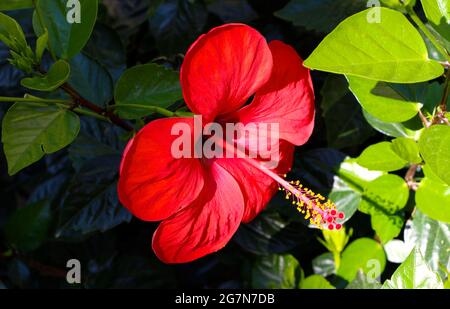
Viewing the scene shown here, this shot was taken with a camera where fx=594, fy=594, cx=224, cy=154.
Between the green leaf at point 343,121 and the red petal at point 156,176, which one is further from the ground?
the red petal at point 156,176

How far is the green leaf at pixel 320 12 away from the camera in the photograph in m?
1.35

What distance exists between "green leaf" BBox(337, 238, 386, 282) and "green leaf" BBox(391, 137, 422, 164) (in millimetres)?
275

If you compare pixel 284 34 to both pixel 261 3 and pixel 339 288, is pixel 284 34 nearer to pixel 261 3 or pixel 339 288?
pixel 261 3

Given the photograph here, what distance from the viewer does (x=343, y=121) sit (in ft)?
4.66

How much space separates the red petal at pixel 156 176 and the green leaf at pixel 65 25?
1.00 feet

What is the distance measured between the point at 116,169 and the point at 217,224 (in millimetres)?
401

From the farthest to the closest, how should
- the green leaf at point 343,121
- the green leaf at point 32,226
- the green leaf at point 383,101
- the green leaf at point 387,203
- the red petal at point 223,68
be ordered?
the green leaf at point 32,226 < the green leaf at point 343,121 < the green leaf at point 387,203 < the green leaf at point 383,101 < the red petal at point 223,68

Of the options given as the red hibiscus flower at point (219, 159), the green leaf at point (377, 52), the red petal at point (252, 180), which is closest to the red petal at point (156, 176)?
the red hibiscus flower at point (219, 159)

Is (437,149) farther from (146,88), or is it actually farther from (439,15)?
(146,88)

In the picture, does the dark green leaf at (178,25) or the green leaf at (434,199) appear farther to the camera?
the dark green leaf at (178,25)

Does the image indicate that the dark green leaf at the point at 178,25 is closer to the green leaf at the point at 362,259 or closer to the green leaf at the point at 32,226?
the green leaf at the point at 32,226

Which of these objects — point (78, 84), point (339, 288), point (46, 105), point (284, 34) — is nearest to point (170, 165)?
point (46, 105)

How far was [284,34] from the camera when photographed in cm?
164

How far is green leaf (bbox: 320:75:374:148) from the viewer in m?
1.40
